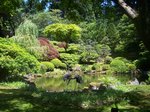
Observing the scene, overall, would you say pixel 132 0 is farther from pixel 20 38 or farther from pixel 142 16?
pixel 20 38

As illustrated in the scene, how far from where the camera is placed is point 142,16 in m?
5.39

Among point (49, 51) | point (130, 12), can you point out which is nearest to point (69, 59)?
point (49, 51)

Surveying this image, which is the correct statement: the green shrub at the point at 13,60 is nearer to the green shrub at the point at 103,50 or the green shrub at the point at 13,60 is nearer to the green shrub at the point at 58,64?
the green shrub at the point at 58,64

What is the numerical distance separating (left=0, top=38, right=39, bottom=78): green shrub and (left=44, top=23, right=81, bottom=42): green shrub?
2108cm

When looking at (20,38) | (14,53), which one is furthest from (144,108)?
(20,38)

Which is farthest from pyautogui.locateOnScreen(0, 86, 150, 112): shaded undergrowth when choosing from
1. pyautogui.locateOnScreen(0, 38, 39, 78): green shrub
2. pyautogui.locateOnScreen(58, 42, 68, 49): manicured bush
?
pyautogui.locateOnScreen(58, 42, 68, 49): manicured bush

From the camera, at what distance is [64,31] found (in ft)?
127

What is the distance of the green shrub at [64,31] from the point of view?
38.5 meters

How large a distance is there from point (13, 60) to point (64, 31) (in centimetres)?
2208

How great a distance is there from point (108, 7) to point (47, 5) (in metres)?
2.05

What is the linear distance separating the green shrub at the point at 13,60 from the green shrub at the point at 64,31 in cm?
2108

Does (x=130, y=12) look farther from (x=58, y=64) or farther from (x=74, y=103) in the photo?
(x=58, y=64)

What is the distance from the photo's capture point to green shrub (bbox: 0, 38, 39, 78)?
54.3 ft

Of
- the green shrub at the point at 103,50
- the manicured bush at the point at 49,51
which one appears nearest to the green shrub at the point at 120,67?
the manicured bush at the point at 49,51
